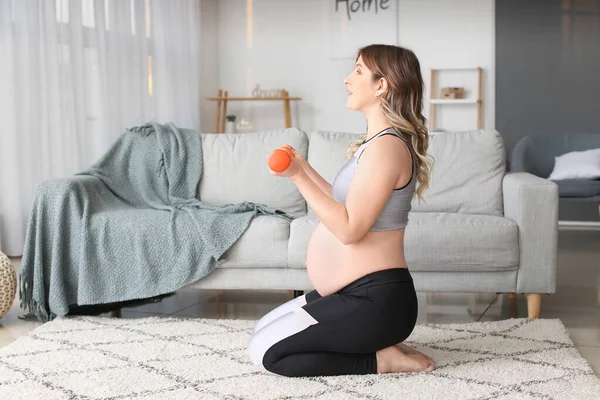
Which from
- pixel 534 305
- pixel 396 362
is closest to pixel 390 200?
pixel 396 362

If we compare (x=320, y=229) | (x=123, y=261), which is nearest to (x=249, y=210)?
(x=123, y=261)

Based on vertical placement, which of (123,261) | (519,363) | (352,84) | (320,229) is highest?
(352,84)

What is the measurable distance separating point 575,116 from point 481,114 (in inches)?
29.3

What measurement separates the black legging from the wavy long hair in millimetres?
387

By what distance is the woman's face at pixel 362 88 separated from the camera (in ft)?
7.31

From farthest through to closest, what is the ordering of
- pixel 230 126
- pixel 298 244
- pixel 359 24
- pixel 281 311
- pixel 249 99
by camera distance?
pixel 230 126 < pixel 359 24 < pixel 249 99 < pixel 298 244 < pixel 281 311

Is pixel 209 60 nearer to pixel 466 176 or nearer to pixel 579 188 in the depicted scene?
pixel 579 188

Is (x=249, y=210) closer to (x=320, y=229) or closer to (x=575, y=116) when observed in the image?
(x=320, y=229)

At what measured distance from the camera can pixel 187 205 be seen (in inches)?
141

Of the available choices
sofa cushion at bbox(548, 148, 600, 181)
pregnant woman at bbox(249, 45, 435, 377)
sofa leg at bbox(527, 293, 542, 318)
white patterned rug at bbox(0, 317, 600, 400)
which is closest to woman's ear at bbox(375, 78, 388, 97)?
pregnant woman at bbox(249, 45, 435, 377)

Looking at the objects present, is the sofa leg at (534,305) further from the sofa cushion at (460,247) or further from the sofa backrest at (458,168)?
the sofa backrest at (458,168)

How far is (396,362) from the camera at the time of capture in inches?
90.5

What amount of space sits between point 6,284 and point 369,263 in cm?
154

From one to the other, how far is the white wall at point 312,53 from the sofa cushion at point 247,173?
3.14 metres
